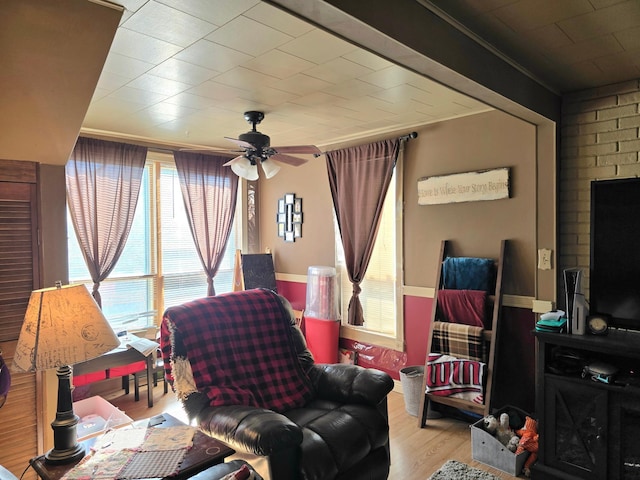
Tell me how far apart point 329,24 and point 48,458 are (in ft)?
6.51

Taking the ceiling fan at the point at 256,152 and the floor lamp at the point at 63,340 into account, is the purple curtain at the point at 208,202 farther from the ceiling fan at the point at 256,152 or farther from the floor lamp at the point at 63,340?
the floor lamp at the point at 63,340

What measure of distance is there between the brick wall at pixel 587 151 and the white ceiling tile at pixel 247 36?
7.13 feet

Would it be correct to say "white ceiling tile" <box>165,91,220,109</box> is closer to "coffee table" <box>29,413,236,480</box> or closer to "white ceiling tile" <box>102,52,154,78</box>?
"white ceiling tile" <box>102,52,154,78</box>

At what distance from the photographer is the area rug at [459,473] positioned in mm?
2524

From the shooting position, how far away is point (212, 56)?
224cm

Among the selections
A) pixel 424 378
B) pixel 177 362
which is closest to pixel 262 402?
pixel 177 362

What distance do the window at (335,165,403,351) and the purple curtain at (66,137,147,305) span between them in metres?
2.39

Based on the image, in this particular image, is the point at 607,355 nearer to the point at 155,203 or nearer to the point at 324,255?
the point at 324,255

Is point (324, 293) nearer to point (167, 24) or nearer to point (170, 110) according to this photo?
point (170, 110)

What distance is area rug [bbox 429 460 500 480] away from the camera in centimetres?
252

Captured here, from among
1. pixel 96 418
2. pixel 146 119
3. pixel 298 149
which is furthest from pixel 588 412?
pixel 146 119

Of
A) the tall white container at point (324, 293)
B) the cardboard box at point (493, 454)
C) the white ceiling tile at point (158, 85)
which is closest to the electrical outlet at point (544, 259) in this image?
the cardboard box at point (493, 454)

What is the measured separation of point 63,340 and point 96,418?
1.94m

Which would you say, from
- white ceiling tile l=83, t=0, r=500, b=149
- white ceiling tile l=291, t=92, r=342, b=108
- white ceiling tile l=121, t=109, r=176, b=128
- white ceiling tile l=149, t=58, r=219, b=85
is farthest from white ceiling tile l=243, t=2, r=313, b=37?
white ceiling tile l=121, t=109, r=176, b=128
